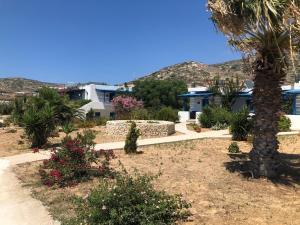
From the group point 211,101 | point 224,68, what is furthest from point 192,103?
point 224,68

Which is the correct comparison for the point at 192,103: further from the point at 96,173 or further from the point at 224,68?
the point at 224,68

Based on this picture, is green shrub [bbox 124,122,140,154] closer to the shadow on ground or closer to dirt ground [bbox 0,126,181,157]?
the shadow on ground

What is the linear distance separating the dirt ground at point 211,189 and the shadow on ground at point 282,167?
0.03m

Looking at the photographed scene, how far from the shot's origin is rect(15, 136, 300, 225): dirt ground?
857 cm

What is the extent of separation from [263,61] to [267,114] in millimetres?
1509

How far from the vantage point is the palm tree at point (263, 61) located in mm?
11375

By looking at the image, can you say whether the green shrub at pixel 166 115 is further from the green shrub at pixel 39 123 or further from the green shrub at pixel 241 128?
the green shrub at pixel 39 123

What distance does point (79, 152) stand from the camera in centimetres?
1223

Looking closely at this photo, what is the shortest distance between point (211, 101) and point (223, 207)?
31967 mm

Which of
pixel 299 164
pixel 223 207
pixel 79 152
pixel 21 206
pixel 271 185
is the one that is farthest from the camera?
pixel 299 164

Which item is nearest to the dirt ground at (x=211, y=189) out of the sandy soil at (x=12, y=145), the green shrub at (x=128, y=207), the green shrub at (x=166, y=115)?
the green shrub at (x=128, y=207)

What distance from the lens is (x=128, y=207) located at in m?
7.71

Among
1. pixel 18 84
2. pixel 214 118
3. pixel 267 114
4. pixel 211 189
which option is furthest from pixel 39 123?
pixel 18 84

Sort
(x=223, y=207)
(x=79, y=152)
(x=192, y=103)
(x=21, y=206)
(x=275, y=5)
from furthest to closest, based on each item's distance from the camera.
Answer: (x=192, y=103) < (x=79, y=152) < (x=275, y=5) < (x=21, y=206) < (x=223, y=207)
